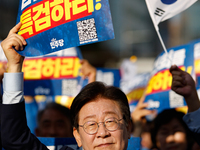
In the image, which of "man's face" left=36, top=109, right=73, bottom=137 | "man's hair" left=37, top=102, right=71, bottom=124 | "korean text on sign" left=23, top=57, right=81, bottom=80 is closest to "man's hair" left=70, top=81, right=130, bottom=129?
"man's face" left=36, top=109, right=73, bottom=137

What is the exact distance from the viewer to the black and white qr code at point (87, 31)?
205 cm

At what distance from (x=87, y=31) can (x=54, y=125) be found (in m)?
1.66

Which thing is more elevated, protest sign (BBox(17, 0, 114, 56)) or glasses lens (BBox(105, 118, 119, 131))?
protest sign (BBox(17, 0, 114, 56))

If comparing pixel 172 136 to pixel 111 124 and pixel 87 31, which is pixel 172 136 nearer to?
pixel 111 124

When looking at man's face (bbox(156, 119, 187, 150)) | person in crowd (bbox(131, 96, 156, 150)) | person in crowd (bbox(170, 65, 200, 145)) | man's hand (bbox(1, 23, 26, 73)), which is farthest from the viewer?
person in crowd (bbox(131, 96, 156, 150))

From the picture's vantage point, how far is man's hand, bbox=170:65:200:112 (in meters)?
2.38

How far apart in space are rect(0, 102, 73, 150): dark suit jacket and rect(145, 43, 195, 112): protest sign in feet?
6.04

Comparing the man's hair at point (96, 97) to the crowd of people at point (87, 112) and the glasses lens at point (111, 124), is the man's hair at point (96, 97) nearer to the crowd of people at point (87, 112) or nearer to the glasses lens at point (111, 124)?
the crowd of people at point (87, 112)

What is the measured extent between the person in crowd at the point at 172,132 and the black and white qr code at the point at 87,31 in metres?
1.49

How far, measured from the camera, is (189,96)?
7.83ft

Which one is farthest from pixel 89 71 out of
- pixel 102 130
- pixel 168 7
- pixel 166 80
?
pixel 102 130

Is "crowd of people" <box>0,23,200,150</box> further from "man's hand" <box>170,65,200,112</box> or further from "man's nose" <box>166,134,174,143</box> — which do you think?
"man's nose" <box>166,134,174,143</box>

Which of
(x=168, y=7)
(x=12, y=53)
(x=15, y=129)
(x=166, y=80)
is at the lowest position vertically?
(x=15, y=129)

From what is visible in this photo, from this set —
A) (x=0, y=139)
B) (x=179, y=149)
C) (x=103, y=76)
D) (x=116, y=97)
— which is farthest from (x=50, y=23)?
(x=103, y=76)
